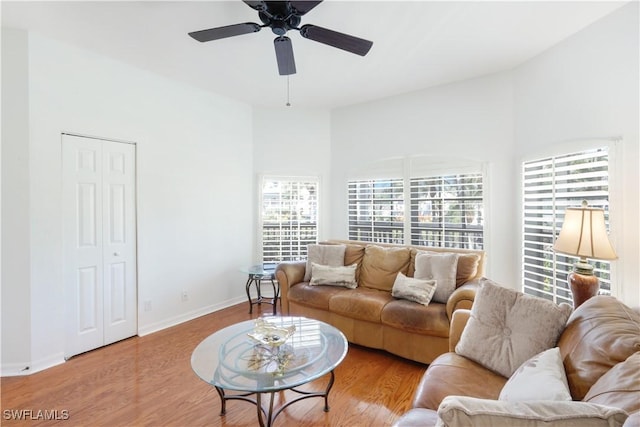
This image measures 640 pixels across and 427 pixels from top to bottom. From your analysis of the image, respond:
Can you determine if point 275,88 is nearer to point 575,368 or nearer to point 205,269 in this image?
point 205,269

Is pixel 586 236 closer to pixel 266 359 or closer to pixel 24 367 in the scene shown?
pixel 266 359

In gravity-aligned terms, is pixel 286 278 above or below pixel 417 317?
above

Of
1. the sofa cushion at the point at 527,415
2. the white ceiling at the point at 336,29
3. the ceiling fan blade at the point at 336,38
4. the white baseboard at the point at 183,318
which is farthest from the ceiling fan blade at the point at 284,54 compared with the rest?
the white baseboard at the point at 183,318

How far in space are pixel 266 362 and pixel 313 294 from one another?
136 cm

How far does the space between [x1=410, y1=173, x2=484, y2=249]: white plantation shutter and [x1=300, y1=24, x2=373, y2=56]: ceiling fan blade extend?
219 cm

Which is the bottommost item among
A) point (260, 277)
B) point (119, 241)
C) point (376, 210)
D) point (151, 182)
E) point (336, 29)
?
point (260, 277)

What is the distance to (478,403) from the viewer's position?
84cm

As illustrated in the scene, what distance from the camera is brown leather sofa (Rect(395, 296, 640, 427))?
1010mm

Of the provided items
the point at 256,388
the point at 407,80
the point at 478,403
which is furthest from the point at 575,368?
the point at 407,80

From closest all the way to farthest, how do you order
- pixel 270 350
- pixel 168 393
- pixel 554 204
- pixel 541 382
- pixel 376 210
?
pixel 541 382 < pixel 270 350 < pixel 168 393 < pixel 554 204 < pixel 376 210

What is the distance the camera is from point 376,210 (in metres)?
4.33

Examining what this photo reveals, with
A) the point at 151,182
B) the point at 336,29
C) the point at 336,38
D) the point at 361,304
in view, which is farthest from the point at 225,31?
the point at 361,304

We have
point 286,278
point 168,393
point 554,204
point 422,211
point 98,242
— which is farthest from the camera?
point 422,211

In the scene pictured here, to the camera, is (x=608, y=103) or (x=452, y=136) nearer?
(x=608, y=103)
